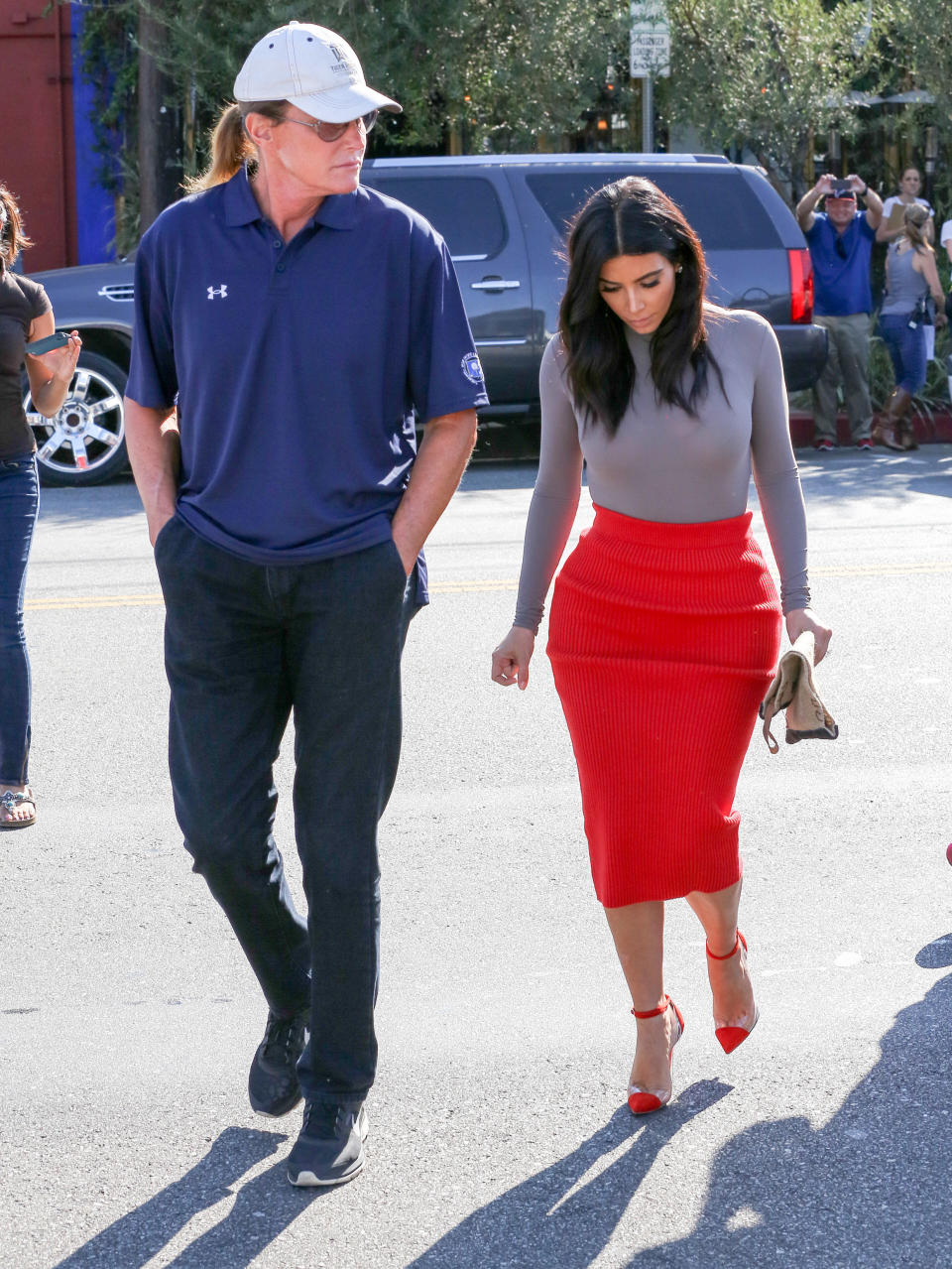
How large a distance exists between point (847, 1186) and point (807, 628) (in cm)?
107

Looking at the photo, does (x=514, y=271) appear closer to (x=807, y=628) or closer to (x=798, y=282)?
(x=798, y=282)

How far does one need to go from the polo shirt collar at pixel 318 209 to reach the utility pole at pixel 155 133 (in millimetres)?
12639

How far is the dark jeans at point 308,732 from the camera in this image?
10.1 ft

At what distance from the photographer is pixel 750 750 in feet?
19.2

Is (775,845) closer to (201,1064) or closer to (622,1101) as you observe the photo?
(622,1101)

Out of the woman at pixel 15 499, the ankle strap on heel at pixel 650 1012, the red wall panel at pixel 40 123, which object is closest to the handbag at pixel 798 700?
the ankle strap on heel at pixel 650 1012

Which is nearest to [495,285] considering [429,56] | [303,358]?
[429,56]

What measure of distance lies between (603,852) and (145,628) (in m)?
4.60

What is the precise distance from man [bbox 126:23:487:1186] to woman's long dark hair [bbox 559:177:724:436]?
29 centimetres

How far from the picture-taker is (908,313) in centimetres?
1330

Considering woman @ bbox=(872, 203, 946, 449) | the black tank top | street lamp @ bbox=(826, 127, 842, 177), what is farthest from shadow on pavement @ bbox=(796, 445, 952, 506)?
the black tank top

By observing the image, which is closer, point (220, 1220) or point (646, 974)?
point (220, 1220)

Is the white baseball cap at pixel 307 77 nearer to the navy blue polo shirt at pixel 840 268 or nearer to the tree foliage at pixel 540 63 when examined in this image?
the navy blue polo shirt at pixel 840 268

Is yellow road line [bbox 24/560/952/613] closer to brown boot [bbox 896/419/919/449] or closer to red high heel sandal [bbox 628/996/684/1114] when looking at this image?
brown boot [bbox 896/419/919/449]
